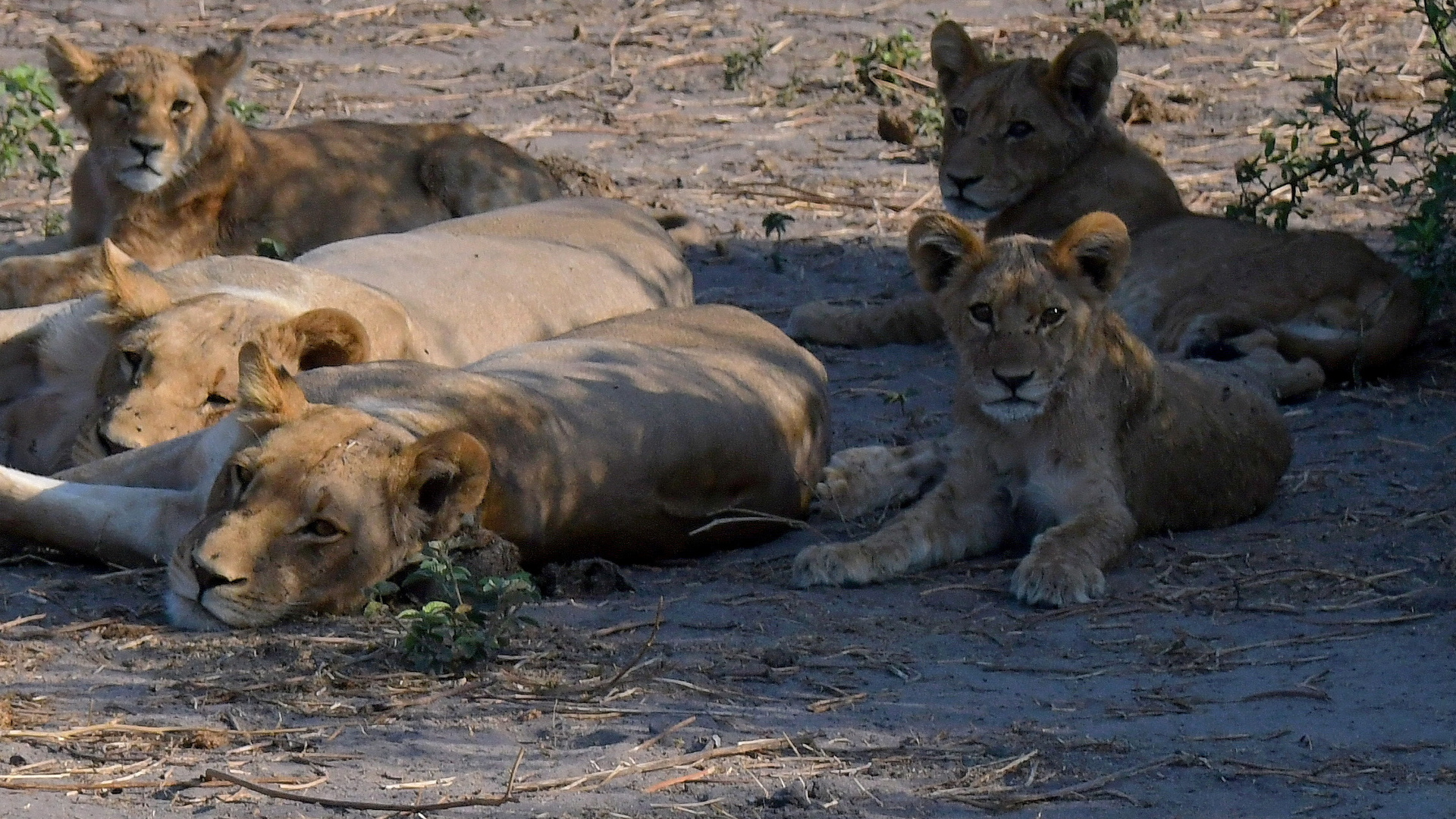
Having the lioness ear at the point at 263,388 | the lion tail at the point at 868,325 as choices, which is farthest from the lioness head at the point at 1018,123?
the lioness ear at the point at 263,388

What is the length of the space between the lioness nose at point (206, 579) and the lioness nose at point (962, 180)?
4494 millimetres

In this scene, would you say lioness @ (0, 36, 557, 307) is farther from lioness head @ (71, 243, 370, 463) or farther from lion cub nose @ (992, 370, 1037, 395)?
lion cub nose @ (992, 370, 1037, 395)

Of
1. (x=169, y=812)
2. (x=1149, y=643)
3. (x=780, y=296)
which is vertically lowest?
(x=780, y=296)

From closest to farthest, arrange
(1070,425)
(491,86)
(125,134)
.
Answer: (1070,425)
(125,134)
(491,86)

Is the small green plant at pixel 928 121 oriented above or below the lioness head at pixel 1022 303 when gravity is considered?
below

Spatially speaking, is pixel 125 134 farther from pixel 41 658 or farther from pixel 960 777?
pixel 960 777

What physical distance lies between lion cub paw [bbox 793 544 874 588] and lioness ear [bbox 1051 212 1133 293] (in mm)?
1002

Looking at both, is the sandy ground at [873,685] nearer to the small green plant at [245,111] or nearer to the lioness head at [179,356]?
the lioness head at [179,356]

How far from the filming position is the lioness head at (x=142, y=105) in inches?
313

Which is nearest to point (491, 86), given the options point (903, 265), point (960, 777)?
point (903, 265)

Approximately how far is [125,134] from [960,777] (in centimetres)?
527

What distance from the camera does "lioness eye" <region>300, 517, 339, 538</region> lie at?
179 inches

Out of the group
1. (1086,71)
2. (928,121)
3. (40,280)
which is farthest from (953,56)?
(40,280)

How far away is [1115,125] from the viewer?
28.3 ft
